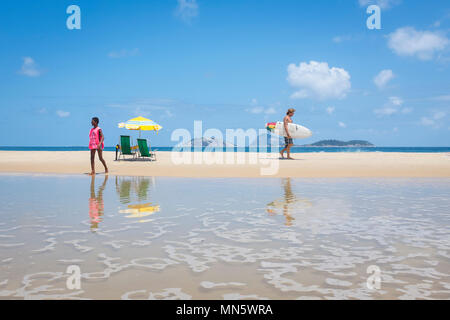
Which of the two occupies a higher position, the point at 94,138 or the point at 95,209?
the point at 94,138

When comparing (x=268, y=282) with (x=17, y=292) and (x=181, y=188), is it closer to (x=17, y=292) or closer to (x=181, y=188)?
(x=17, y=292)

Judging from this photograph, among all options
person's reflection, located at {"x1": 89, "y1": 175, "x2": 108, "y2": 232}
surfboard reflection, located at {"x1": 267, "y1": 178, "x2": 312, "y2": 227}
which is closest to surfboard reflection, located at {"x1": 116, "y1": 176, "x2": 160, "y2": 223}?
person's reflection, located at {"x1": 89, "y1": 175, "x2": 108, "y2": 232}

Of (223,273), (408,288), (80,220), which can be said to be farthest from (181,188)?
(408,288)

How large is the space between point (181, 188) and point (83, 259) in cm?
612

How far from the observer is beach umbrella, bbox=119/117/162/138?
2275cm

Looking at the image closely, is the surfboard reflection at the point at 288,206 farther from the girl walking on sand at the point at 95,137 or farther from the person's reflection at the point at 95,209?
the girl walking on sand at the point at 95,137

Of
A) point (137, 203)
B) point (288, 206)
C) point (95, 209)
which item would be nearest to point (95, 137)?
point (137, 203)

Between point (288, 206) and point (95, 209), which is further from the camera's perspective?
point (288, 206)

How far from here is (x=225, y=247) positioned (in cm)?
412

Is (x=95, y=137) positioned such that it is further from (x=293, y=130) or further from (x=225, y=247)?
(x=293, y=130)

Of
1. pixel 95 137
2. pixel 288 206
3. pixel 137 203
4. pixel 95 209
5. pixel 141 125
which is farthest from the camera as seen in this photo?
pixel 141 125

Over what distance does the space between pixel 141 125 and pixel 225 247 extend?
771 inches

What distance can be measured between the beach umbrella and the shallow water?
15.4 metres

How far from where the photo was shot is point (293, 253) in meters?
3.88
